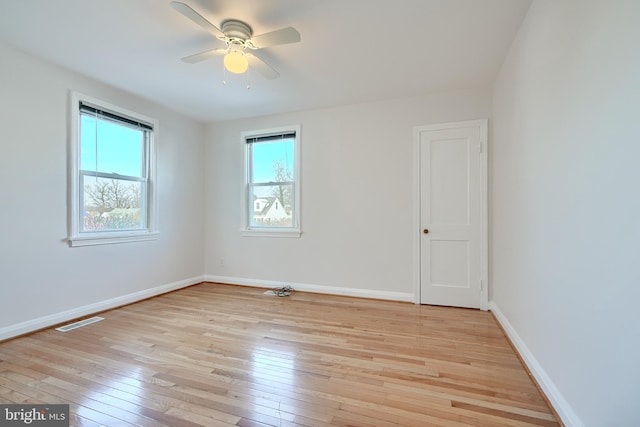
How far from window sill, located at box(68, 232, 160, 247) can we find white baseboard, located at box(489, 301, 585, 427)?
13.9 feet

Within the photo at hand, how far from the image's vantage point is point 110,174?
135 inches

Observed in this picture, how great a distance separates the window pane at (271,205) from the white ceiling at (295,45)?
1373 millimetres

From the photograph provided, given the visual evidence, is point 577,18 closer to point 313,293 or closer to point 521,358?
point 521,358

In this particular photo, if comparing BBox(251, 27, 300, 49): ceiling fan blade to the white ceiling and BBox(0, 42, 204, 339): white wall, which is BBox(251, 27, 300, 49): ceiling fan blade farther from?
BBox(0, 42, 204, 339): white wall

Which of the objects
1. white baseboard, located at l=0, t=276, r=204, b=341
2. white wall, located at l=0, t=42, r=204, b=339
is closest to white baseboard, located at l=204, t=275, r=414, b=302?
white baseboard, located at l=0, t=276, r=204, b=341

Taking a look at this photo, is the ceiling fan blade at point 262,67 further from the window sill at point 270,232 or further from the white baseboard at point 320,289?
the white baseboard at point 320,289

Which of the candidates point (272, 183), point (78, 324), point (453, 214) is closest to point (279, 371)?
point (78, 324)

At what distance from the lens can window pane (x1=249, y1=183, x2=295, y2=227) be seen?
4.30m

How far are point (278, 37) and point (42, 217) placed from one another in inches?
112

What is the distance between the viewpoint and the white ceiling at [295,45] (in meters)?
2.06

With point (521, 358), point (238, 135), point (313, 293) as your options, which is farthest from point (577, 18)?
point (238, 135)

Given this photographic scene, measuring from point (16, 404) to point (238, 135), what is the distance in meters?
3.78

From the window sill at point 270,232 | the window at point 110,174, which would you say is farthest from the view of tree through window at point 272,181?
the window at point 110,174

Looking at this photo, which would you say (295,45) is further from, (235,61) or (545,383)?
(545,383)
